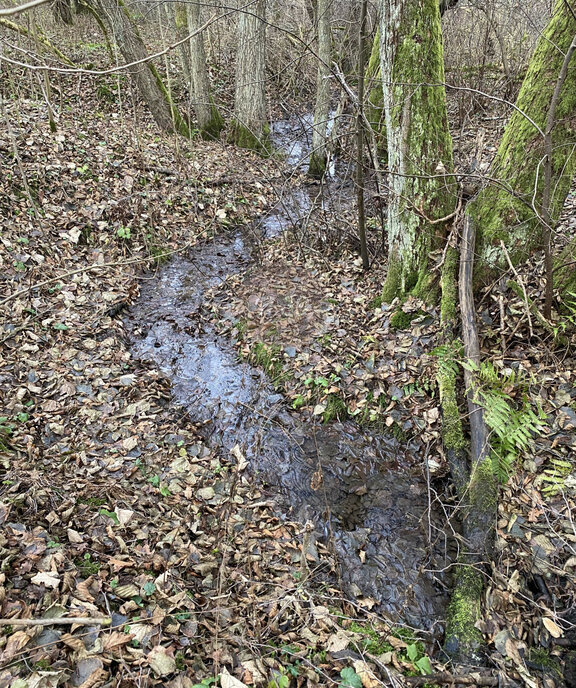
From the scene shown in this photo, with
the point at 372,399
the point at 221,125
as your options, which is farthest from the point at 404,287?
the point at 221,125

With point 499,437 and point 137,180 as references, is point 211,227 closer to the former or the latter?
point 137,180

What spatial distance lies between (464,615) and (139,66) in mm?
10926

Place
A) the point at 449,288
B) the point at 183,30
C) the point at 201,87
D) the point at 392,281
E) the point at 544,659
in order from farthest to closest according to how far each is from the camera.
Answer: the point at 183,30 < the point at 201,87 < the point at 392,281 < the point at 449,288 < the point at 544,659

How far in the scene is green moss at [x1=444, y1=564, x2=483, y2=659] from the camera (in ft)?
9.64

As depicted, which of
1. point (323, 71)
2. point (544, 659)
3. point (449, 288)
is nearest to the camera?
point (544, 659)

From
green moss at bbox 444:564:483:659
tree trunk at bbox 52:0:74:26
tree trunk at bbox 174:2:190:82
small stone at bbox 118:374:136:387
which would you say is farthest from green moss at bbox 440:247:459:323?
tree trunk at bbox 52:0:74:26

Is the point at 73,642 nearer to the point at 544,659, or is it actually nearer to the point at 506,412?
the point at 544,659

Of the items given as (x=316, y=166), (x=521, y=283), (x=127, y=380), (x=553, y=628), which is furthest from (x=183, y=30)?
(x=553, y=628)

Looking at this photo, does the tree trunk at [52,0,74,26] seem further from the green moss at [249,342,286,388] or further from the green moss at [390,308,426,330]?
the green moss at [390,308,426,330]

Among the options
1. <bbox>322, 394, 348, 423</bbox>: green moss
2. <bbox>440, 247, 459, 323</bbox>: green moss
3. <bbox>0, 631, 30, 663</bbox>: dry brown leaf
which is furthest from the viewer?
<bbox>322, 394, 348, 423</bbox>: green moss

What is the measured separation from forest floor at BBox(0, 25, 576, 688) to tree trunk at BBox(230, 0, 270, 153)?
14.1 ft

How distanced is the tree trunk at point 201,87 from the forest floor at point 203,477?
14.1 ft

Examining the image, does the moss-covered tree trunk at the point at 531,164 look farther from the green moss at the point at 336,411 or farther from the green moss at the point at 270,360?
the green moss at the point at 270,360

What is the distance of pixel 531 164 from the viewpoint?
429cm
